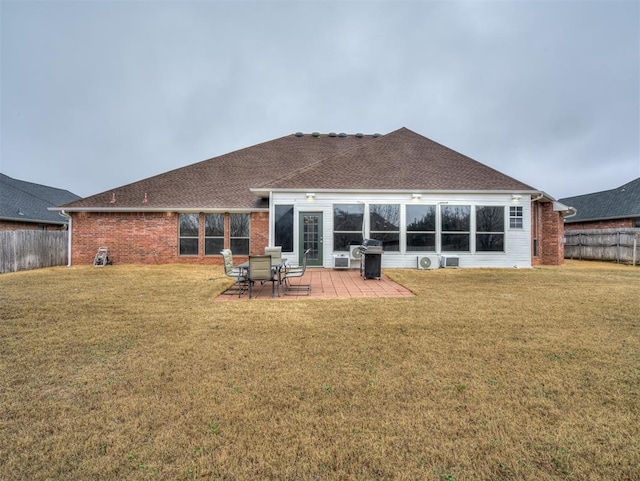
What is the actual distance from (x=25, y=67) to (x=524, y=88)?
1462 inches

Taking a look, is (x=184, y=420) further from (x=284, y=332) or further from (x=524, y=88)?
(x=524, y=88)

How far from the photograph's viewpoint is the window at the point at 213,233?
517 inches

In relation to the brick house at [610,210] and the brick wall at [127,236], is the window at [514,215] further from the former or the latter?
the brick wall at [127,236]

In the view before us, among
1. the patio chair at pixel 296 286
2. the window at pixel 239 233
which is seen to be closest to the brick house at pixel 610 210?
the patio chair at pixel 296 286

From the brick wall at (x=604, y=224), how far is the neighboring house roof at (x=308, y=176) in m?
11.9

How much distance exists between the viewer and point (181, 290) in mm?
7402

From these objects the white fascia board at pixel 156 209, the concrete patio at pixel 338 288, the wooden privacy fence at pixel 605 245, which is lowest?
the concrete patio at pixel 338 288

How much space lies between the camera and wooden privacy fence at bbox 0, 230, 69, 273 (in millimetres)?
11547

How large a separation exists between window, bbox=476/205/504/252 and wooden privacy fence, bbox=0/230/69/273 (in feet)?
61.9

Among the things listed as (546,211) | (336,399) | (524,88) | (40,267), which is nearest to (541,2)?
(524,88)

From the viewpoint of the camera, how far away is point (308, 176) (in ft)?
39.2

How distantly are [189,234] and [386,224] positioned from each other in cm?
890

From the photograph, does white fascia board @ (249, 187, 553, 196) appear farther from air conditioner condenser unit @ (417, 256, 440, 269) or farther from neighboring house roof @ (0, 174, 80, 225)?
neighboring house roof @ (0, 174, 80, 225)

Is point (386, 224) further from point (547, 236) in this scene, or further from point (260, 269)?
point (547, 236)
